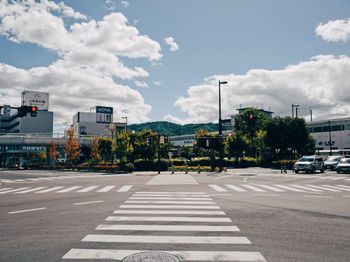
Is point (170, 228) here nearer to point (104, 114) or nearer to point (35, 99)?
point (35, 99)

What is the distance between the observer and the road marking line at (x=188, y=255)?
549cm

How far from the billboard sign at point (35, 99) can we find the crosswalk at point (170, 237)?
11644 cm

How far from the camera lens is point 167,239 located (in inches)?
268

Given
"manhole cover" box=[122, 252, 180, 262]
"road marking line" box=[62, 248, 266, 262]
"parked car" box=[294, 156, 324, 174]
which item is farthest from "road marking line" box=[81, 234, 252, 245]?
"parked car" box=[294, 156, 324, 174]

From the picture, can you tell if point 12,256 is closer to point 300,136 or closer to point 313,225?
point 313,225

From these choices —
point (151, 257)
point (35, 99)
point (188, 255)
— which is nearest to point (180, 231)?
point (188, 255)

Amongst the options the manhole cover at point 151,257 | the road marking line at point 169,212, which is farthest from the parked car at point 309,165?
the manhole cover at point 151,257

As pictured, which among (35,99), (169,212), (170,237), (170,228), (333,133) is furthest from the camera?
(35,99)

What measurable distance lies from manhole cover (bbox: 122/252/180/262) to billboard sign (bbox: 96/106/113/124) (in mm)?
139213

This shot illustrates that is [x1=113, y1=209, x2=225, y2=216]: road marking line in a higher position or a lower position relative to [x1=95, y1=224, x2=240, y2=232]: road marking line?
lower

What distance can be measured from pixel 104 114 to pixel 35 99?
33.0 meters

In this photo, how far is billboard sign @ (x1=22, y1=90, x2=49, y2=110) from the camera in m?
113

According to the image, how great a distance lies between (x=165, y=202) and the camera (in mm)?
12266

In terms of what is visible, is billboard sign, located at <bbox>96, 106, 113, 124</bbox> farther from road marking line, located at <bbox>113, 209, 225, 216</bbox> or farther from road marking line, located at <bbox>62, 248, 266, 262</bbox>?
road marking line, located at <bbox>62, 248, 266, 262</bbox>
